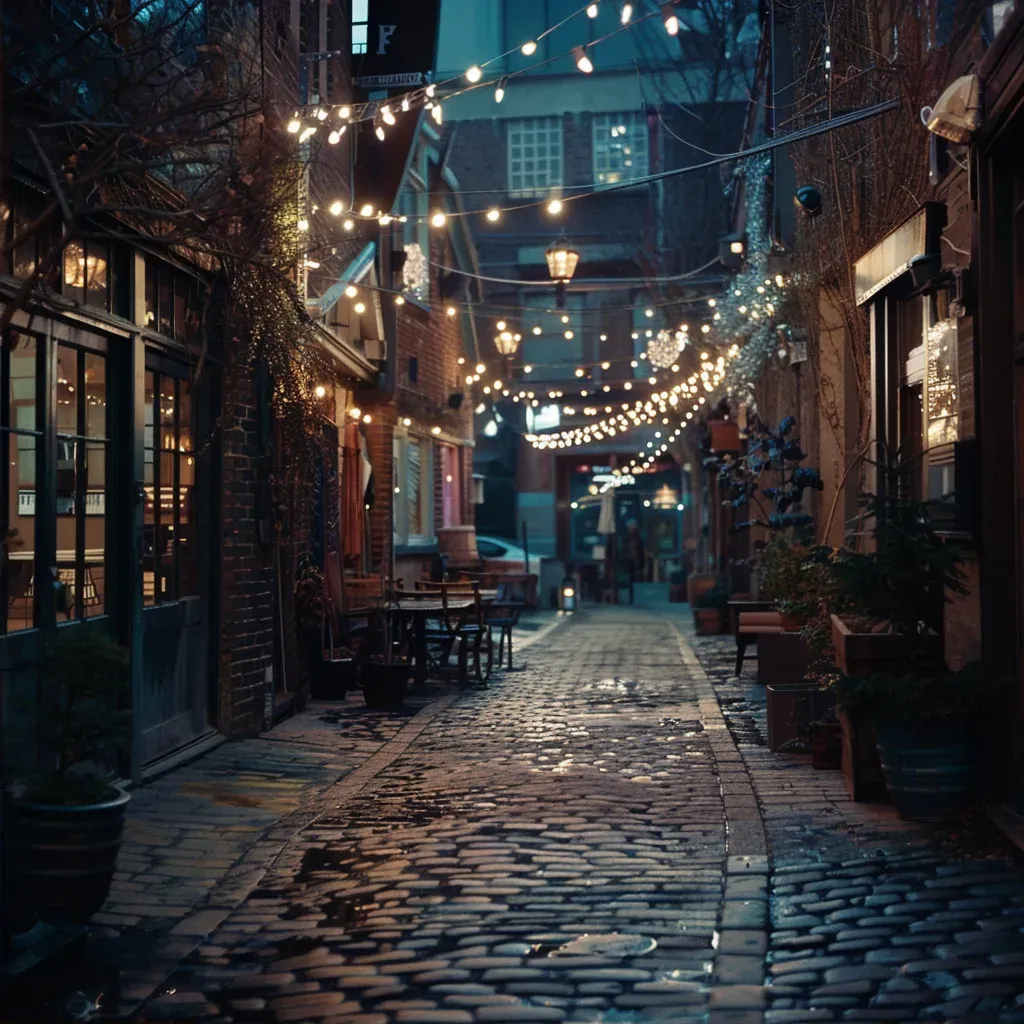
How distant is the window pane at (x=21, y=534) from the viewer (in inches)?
281

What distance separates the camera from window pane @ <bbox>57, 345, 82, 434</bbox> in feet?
25.6

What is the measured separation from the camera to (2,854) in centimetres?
520

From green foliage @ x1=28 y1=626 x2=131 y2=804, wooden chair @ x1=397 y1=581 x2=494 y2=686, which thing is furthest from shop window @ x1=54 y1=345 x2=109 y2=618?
wooden chair @ x1=397 y1=581 x2=494 y2=686

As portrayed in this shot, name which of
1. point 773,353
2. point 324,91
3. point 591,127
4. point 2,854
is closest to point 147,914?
point 2,854

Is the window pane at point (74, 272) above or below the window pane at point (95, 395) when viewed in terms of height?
above

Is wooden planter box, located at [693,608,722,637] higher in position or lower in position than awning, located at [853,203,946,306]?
lower

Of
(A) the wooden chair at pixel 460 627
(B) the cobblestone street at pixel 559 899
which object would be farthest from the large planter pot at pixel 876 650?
(A) the wooden chair at pixel 460 627

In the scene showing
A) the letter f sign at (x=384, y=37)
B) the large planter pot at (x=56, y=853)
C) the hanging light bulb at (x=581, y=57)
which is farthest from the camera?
the letter f sign at (x=384, y=37)

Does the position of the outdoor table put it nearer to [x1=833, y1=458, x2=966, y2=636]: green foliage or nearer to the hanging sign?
the hanging sign

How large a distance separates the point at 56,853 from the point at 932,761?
13.5 feet

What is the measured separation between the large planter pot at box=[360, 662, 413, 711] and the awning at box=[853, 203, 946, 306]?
498cm

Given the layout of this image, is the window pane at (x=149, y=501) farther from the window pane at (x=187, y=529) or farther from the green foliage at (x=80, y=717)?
the green foliage at (x=80, y=717)

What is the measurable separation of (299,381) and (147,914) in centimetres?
601

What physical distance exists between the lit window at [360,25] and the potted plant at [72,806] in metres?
10.2
